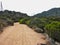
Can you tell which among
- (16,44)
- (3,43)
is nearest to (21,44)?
(16,44)

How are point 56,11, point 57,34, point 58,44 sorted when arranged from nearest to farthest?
point 58,44, point 57,34, point 56,11

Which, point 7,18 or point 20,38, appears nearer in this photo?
point 20,38

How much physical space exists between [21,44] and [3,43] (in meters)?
1.56

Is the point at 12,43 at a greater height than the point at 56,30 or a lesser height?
lesser

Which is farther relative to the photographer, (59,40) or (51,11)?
(51,11)

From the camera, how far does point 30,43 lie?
16.9 meters

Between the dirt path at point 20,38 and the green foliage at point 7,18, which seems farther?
the green foliage at point 7,18

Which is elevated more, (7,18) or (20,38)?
(20,38)

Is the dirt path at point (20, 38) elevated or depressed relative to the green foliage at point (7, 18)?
elevated

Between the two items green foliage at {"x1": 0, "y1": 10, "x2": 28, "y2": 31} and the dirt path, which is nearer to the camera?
the dirt path

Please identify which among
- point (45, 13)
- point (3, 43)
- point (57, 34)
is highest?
point (57, 34)

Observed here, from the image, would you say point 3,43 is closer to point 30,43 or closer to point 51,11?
point 30,43

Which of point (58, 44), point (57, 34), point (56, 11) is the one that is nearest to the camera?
point (58, 44)

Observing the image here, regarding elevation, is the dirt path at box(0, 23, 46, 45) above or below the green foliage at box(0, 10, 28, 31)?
above
